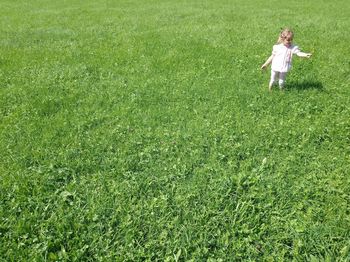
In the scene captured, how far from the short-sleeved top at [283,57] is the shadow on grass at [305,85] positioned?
2.39 feet

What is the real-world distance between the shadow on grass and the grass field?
0.19 ft

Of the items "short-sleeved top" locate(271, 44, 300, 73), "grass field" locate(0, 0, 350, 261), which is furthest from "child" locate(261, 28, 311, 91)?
"grass field" locate(0, 0, 350, 261)

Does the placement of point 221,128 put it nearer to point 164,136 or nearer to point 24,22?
point 164,136

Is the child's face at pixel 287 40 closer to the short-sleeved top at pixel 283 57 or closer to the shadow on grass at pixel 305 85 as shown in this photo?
the short-sleeved top at pixel 283 57

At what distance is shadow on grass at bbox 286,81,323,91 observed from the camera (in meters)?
8.15

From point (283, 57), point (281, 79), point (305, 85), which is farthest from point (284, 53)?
point (305, 85)

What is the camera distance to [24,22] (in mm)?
17562

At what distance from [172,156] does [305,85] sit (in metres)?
4.68

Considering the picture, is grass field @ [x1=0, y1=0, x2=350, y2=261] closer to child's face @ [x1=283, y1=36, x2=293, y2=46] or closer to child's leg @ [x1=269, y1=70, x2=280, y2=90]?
child's leg @ [x1=269, y1=70, x2=280, y2=90]

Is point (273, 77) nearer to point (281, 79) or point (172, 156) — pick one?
point (281, 79)

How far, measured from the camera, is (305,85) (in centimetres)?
838

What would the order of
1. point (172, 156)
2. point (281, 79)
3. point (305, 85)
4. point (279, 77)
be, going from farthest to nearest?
point (305, 85) → point (279, 77) → point (281, 79) → point (172, 156)

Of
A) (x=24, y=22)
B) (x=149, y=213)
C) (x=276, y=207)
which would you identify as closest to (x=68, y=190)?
(x=149, y=213)

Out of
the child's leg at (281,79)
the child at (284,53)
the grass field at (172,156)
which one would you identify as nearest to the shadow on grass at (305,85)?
the grass field at (172,156)
